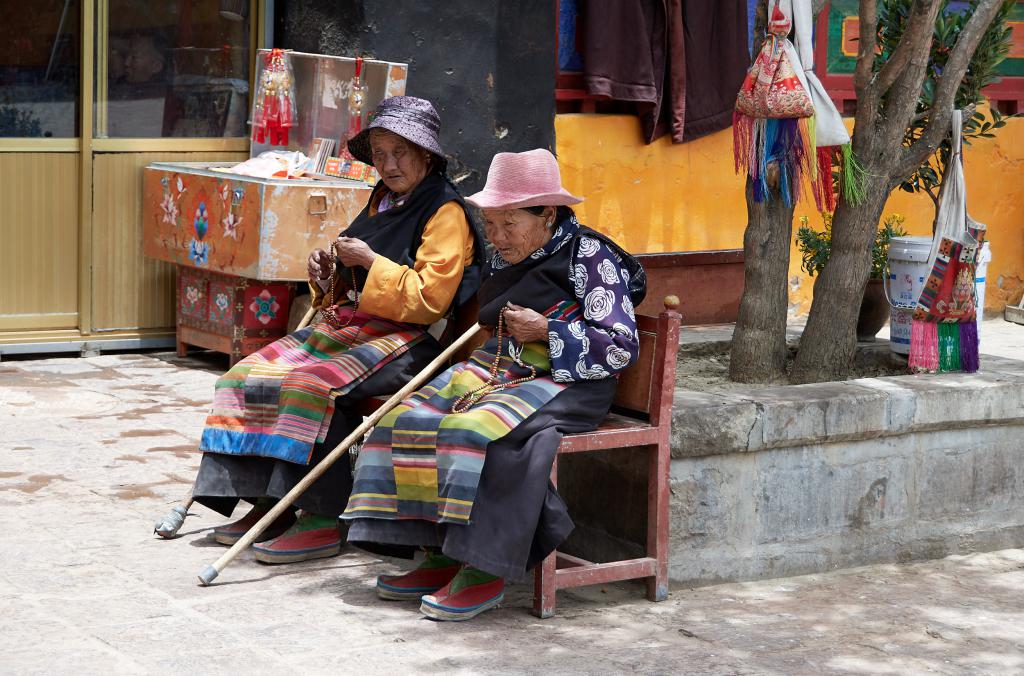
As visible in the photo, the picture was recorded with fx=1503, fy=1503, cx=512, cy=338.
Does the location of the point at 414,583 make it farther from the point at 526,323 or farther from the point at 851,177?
the point at 851,177

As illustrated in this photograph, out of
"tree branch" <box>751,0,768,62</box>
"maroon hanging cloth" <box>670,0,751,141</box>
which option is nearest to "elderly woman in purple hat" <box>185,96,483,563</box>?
"tree branch" <box>751,0,768,62</box>

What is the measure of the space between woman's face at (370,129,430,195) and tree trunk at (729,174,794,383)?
5.17 feet

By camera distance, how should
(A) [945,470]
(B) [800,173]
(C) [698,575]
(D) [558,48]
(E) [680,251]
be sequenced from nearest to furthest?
1. (C) [698,575]
2. (A) [945,470]
3. (B) [800,173]
4. (D) [558,48]
5. (E) [680,251]

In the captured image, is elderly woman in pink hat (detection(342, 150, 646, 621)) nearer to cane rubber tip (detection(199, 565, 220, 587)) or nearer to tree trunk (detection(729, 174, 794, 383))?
cane rubber tip (detection(199, 565, 220, 587))

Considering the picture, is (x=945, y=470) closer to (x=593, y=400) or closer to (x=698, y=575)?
(x=698, y=575)

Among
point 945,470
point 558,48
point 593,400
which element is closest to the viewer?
point 593,400

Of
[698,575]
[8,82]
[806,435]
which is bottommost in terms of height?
[698,575]

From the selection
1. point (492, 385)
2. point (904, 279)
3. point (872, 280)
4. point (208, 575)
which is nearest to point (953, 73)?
point (904, 279)

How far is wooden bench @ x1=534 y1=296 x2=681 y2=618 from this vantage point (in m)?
4.32

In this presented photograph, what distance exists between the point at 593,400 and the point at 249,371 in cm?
118

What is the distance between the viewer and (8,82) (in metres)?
7.39

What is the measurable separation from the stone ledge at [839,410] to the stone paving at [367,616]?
18.3 inches

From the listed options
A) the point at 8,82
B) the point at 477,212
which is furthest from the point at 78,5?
the point at 477,212

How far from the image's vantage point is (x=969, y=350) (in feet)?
18.0
